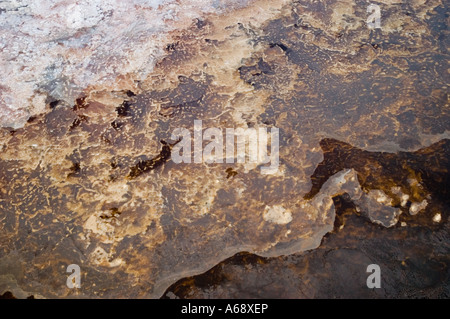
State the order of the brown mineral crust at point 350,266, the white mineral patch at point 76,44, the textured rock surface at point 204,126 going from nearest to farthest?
the brown mineral crust at point 350,266
the textured rock surface at point 204,126
the white mineral patch at point 76,44

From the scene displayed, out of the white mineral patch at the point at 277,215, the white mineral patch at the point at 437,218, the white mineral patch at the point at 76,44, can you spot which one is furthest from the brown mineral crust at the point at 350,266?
the white mineral patch at the point at 76,44

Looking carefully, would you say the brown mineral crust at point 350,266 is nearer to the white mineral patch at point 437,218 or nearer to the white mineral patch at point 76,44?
the white mineral patch at point 437,218

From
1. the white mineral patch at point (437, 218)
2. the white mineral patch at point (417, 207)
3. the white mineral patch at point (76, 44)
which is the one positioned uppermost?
the white mineral patch at point (76, 44)

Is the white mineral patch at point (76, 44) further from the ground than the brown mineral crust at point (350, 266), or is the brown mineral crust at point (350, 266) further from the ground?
the white mineral patch at point (76, 44)

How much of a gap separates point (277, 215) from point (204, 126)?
85 cm

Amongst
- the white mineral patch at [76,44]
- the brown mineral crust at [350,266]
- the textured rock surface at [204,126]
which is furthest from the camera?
the white mineral patch at [76,44]

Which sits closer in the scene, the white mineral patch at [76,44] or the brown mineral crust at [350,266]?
the brown mineral crust at [350,266]

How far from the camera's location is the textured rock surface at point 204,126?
1898 mm

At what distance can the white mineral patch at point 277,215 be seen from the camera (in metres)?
1.97

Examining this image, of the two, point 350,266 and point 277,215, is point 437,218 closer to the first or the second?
point 350,266

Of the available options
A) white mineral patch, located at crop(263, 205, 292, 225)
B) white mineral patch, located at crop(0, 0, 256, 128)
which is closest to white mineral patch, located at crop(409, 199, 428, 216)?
white mineral patch, located at crop(263, 205, 292, 225)

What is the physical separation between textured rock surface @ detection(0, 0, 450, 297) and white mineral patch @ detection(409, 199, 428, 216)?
0.04ft

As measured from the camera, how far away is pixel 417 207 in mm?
1979
